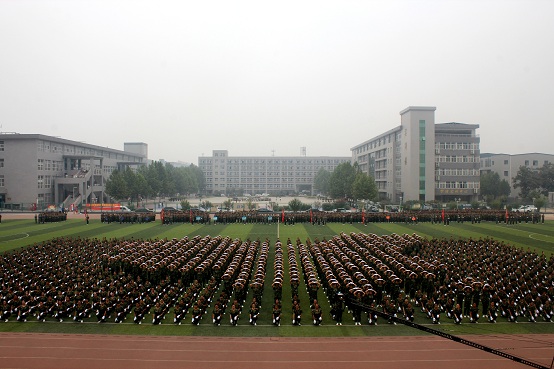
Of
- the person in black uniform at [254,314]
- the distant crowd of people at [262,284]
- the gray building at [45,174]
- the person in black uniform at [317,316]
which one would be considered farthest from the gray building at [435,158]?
the person in black uniform at [254,314]

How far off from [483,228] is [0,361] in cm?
3519

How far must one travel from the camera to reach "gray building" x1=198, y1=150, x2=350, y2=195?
124 m

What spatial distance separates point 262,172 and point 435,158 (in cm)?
7095

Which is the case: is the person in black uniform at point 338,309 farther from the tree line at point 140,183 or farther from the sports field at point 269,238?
the tree line at point 140,183

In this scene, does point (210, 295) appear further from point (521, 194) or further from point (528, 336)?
point (521, 194)

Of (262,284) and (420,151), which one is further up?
(420,151)

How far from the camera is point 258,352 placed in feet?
37.2

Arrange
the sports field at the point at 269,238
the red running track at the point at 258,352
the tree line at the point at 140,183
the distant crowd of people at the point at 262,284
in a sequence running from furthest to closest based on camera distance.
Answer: the tree line at the point at 140,183
the distant crowd of people at the point at 262,284
the sports field at the point at 269,238
the red running track at the point at 258,352

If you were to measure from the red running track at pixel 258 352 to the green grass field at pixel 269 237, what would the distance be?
529mm

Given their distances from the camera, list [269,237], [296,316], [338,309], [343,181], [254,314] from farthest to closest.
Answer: [343,181]
[269,237]
[338,309]
[254,314]
[296,316]

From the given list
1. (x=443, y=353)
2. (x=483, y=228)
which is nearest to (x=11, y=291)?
(x=443, y=353)

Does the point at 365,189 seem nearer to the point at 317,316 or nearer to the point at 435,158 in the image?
the point at 435,158

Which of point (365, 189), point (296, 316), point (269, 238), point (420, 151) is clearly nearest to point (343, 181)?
point (365, 189)

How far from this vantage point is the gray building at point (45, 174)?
54.9 metres
